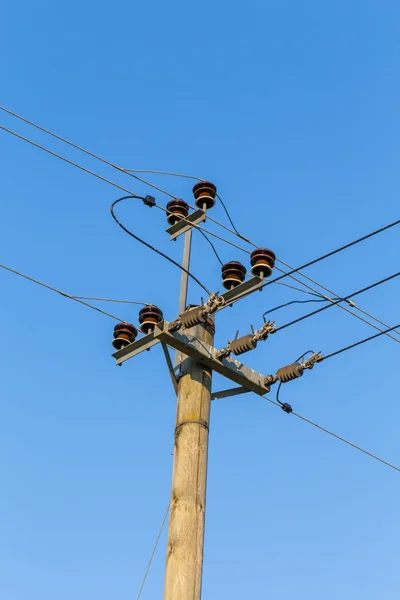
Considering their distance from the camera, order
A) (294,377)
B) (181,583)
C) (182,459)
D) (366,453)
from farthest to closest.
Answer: (366,453)
(294,377)
(182,459)
(181,583)

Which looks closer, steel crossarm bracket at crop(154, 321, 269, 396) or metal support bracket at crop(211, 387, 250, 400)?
steel crossarm bracket at crop(154, 321, 269, 396)

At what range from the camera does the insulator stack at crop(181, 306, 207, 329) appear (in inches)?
351

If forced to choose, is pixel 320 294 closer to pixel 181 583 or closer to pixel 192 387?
pixel 192 387

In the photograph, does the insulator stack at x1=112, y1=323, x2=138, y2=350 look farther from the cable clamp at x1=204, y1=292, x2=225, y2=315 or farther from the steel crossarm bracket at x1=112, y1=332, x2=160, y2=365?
the cable clamp at x1=204, y1=292, x2=225, y2=315

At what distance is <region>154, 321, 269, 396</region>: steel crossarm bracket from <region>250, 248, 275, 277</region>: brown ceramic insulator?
83 cm

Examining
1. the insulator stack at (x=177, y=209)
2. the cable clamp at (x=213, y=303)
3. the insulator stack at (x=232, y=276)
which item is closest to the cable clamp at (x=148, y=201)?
the insulator stack at (x=177, y=209)

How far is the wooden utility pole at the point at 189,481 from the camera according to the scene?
7961 millimetres

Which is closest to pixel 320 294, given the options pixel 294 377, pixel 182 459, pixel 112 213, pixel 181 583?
pixel 294 377

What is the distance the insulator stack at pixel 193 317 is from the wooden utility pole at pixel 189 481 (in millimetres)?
278

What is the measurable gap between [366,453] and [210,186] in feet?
13.3

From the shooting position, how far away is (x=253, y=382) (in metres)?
9.52

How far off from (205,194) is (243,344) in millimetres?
1795

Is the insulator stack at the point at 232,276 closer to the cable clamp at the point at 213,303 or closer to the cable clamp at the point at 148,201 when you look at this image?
the cable clamp at the point at 213,303

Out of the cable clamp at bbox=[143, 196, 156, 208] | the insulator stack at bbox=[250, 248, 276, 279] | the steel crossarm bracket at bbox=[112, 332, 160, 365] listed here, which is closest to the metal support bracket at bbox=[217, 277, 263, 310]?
the insulator stack at bbox=[250, 248, 276, 279]
